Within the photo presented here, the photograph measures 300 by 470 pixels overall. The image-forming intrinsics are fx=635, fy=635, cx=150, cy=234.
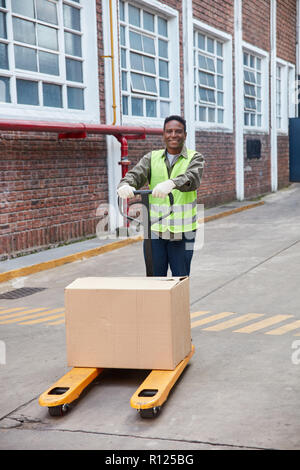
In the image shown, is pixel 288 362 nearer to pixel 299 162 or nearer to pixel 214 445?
pixel 214 445

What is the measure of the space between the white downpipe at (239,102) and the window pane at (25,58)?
8945 mm

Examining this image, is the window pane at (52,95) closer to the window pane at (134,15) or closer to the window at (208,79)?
the window pane at (134,15)

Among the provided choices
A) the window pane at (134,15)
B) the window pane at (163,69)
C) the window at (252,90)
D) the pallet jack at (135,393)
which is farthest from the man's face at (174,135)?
the window at (252,90)

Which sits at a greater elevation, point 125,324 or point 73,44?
point 73,44

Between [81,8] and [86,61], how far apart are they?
3.14ft

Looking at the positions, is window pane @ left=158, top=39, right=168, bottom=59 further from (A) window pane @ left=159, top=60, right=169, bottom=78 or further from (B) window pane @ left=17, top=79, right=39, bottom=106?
(B) window pane @ left=17, top=79, right=39, bottom=106

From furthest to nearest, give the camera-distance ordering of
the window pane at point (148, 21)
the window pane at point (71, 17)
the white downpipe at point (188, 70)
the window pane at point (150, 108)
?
the white downpipe at point (188, 70) < the window pane at point (150, 108) < the window pane at point (148, 21) < the window pane at point (71, 17)

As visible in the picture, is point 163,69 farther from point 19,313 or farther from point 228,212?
point 19,313

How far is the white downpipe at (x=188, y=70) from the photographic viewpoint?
15.3m

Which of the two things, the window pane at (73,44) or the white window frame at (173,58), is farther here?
the white window frame at (173,58)

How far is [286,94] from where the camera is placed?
22875 millimetres

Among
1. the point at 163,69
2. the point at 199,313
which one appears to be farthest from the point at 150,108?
the point at 199,313

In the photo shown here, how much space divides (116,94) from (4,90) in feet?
10.0

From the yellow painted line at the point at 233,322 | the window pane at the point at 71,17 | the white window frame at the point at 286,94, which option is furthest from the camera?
the white window frame at the point at 286,94
